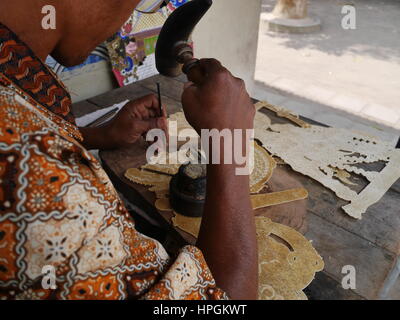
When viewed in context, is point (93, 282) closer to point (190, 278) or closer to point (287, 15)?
point (190, 278)

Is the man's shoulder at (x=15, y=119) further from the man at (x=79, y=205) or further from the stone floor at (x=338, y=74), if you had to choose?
the stone floor at (x=338, y=74)

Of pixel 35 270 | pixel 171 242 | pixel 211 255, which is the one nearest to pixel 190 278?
pixel 211 255

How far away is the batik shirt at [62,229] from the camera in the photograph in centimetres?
61

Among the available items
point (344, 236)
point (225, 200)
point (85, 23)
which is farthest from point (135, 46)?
point (344, 236)

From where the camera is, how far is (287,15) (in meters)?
8.37

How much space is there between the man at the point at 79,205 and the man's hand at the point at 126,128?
38 centimetres

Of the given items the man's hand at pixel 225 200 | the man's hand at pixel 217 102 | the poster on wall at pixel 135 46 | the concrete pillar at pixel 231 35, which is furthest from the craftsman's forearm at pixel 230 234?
the concrete pillar at pixel 231 35

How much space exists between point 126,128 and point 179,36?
1.53 ft

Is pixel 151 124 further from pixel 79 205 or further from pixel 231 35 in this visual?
pixel 231 35

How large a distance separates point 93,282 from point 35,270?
0.11m

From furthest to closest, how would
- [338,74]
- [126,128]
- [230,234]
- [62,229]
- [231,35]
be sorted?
[338,74] → [231,35] → [126,128] → [230,234] → [62,229]

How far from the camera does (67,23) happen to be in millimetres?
1146

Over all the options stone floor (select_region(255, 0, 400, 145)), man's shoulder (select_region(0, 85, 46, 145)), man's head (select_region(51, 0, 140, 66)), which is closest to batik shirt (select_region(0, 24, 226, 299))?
man's shoulder (select_region(0, 85, 46, 145))
